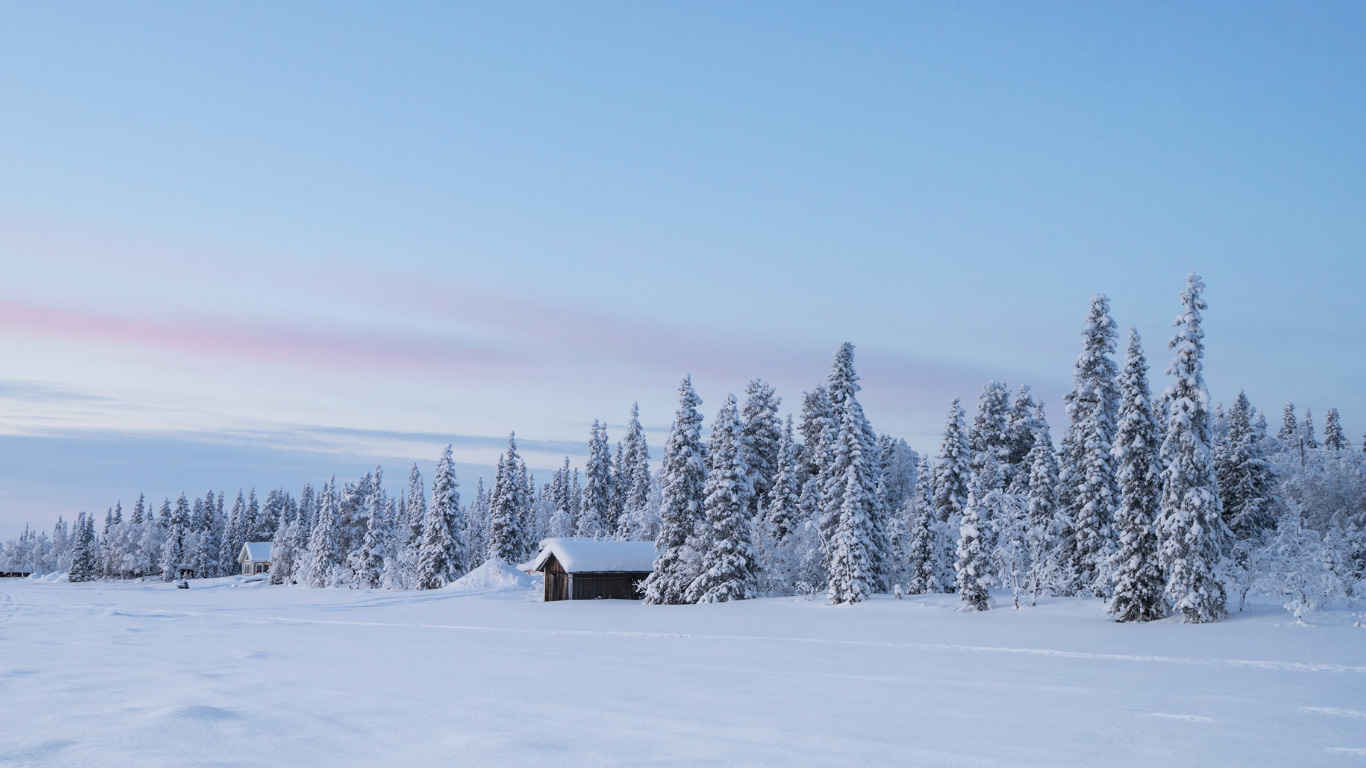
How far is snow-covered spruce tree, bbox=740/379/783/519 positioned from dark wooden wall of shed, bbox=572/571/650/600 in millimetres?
10675

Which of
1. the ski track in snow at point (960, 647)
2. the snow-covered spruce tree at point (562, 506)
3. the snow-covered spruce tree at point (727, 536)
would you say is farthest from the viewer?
the snow-covered spruce tree at point (562, 506)

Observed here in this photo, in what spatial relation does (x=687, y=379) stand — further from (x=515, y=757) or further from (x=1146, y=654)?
(x=515, y=757)

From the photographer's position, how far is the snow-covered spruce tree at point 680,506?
53.3 metres

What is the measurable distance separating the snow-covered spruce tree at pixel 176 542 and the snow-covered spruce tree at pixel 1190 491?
5266 inches

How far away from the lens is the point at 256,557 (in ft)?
413

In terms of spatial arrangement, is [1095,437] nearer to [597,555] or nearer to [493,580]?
[597,555]

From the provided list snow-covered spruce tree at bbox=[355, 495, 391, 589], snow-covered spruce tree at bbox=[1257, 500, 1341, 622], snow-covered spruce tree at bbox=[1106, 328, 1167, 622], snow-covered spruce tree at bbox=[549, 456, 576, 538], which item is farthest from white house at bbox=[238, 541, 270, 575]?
snow-covered spruce tree at bbox=[1257, 500, 1341, 622]

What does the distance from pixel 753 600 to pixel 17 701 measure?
135 feet

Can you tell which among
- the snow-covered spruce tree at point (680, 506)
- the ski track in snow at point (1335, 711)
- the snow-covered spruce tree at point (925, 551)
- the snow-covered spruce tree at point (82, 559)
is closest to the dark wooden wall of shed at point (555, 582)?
the snow-covered spruce tree at point (680, 506)

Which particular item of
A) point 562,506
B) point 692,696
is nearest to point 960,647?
point 692,696

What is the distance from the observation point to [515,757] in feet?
35.0

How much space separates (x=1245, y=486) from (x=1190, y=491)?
2318 centimetres

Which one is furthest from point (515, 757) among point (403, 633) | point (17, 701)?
point (403, 633)

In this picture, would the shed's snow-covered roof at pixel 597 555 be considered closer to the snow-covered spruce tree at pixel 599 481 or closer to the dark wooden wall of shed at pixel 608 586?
the dark wooden wall of shed at pixel 608 586
